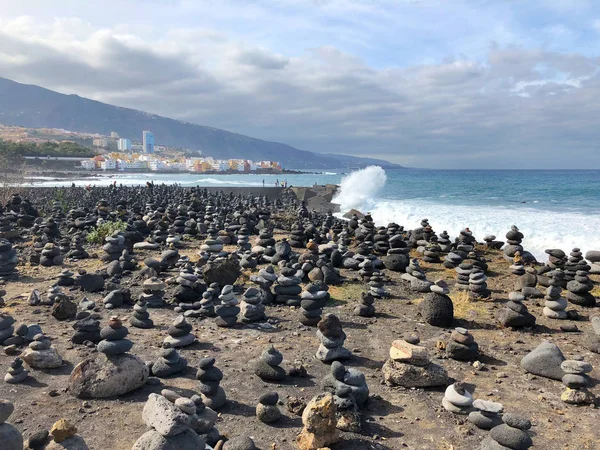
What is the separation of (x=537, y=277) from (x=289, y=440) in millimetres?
11858

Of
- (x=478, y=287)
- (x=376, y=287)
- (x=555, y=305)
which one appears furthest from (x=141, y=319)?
(x=555, y=305)

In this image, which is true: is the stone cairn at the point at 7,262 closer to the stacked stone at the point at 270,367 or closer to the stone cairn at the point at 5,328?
the stone cairn at the point at 5,328

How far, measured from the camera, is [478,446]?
5.96 m

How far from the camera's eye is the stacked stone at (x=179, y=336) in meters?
9.25

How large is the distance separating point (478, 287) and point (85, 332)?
10471mm

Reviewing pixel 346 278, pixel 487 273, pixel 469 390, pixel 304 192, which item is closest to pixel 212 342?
pixel 469 390

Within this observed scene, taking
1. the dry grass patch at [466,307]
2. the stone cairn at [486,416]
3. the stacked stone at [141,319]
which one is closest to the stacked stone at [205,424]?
the stone cairn at [486,416]

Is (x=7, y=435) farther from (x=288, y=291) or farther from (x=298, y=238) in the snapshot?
(x=298, y=238)

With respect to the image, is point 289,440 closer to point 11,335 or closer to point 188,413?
point 188,413

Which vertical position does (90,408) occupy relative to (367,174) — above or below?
below

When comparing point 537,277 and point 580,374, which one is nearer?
point 580,374

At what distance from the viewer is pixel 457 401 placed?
22.1 ft

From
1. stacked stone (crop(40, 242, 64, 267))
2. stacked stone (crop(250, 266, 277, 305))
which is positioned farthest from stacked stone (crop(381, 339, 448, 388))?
stacked stone (crop(40, 242, 64, 267))

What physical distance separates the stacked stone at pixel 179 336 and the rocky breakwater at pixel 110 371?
1518mm
